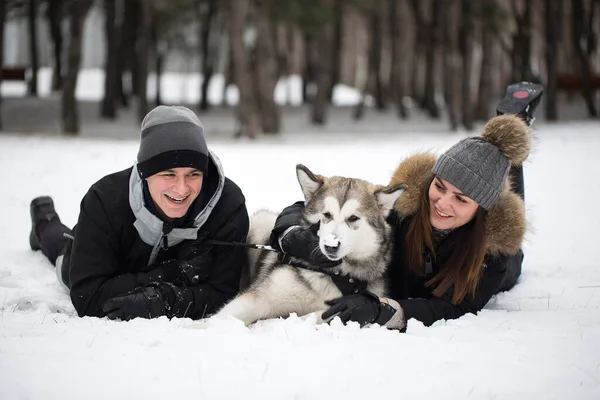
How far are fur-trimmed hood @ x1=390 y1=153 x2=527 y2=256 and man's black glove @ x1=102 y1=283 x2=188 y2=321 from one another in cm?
184

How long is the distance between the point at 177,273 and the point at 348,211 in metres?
1.37

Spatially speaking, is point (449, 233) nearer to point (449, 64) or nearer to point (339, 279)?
point (339, 279)

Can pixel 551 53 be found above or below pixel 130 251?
above

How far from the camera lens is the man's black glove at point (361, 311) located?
411 centimetres

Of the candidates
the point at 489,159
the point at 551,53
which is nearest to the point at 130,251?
the point at 489,159

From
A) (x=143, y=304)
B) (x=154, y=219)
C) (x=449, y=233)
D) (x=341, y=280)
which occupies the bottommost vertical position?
(x=143, y=304)

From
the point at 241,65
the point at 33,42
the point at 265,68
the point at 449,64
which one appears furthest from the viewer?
the point at 33,42

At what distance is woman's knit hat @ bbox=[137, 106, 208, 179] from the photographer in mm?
4258

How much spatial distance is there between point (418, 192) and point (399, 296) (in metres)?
0.83

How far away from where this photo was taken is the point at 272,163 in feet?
40.0

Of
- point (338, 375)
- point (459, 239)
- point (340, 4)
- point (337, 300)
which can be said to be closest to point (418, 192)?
point (459, 239)

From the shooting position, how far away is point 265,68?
17688 millimetres

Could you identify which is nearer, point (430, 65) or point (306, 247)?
point (306, 247)

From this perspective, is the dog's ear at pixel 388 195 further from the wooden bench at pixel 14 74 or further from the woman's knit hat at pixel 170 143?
the wooden bench at pixel 14 74
